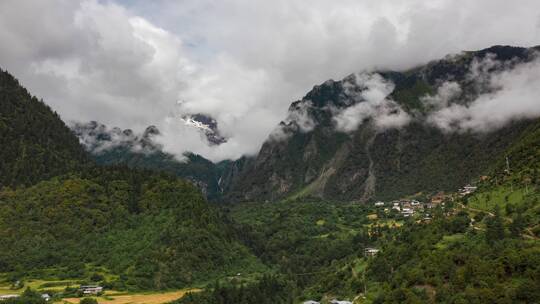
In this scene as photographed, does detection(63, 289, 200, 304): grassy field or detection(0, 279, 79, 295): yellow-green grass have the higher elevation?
detection(0, 279, 79, 295): yellow-green grass

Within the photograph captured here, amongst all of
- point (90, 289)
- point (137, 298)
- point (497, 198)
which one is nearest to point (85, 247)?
point (90, 289)

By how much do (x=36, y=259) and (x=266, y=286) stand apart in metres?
75.8

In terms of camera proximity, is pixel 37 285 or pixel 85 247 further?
pixel 85 247

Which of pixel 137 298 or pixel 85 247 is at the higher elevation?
pixel 85 247

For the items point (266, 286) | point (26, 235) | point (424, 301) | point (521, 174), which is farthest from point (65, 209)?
point (521, 174)

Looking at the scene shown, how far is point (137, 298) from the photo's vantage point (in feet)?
517

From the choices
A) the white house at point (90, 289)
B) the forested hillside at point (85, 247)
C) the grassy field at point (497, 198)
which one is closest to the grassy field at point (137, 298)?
the white house at point (90, 289)

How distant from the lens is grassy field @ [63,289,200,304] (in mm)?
149625

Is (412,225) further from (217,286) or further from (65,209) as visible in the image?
(65,209)

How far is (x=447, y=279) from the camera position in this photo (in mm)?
105062

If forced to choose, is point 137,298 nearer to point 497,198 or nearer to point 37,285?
point 37,285

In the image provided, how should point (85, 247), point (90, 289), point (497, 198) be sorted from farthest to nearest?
point (85, 247) < point (90, 289) < point (497, 198)

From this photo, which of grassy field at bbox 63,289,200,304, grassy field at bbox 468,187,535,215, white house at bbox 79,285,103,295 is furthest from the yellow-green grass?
grassy field at bbox 468,187,535,215

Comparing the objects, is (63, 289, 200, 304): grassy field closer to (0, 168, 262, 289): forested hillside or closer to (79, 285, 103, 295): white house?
(79, 285, 103, 295): white house
